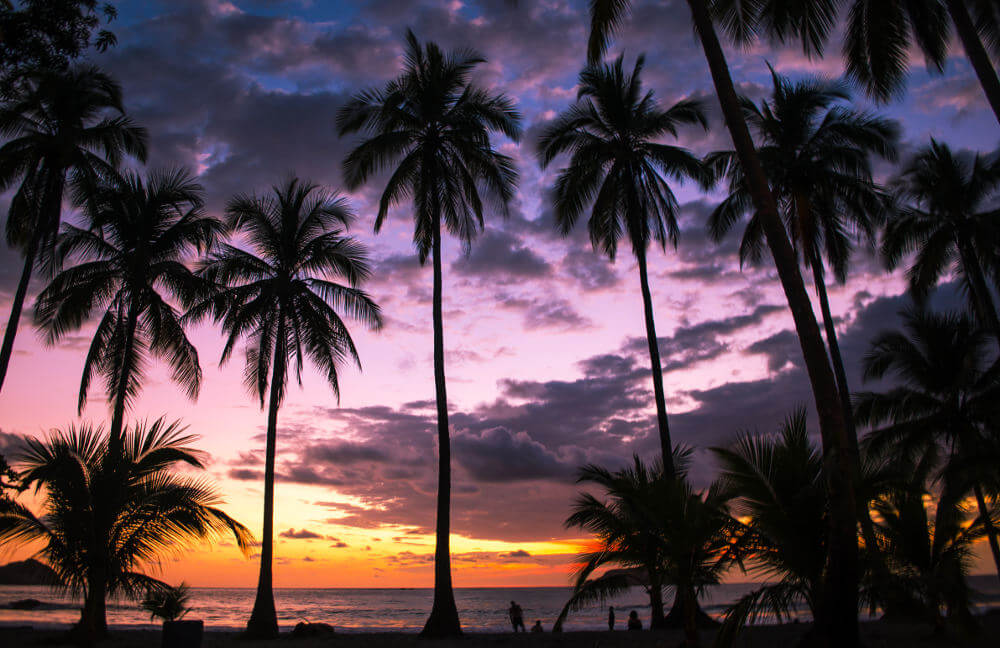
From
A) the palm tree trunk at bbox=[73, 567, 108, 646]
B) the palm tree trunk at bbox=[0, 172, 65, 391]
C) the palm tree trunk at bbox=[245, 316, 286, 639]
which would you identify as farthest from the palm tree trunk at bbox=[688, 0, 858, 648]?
the palm tree trunk at bbox=[0, 172, 65, 391]

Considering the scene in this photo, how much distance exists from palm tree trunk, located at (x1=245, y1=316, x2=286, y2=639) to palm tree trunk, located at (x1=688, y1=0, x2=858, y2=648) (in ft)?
48.3

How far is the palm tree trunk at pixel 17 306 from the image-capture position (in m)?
15.8

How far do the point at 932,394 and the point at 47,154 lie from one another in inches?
1177

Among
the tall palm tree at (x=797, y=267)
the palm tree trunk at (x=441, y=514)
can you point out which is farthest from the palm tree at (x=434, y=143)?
the tall palm tree at (x=797, y=267)

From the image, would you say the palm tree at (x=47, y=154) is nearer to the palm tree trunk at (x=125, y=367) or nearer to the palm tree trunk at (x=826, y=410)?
the palm tree trunk at (x=125, y=367)

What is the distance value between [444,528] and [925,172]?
21.2 meters

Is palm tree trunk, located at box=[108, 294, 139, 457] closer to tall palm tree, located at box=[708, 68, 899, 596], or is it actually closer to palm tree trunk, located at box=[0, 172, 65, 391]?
palm tree trunk, located at box=[0, 172, 65, 391]

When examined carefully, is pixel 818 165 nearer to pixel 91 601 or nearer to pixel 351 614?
pixel 91 601

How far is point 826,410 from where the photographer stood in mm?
8633

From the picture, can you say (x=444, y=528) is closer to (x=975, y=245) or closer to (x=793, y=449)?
(x=793, y=449)

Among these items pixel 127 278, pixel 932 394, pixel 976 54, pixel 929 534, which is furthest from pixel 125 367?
pixel 932 394

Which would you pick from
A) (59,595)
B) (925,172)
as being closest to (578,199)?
(925,172)

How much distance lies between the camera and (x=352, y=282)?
2303cm

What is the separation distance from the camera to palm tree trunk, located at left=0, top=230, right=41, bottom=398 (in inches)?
622
